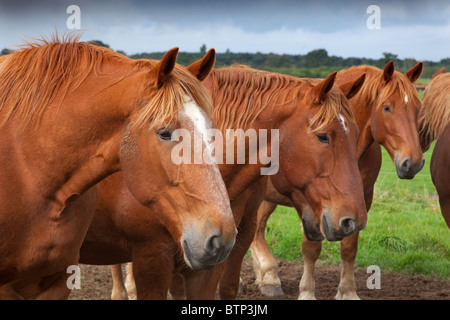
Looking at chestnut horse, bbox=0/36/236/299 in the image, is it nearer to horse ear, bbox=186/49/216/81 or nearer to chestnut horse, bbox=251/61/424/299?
horse ear, bbox=186/49/216/81

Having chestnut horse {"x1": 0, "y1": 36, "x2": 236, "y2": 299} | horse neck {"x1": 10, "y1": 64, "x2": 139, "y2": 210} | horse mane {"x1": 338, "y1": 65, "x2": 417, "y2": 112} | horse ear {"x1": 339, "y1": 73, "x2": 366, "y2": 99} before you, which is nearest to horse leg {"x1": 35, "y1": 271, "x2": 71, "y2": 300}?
chestnut horse {"x1": 0, "y1": 36, "x2": 236, "y2": 299}

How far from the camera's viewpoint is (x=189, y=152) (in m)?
2.72

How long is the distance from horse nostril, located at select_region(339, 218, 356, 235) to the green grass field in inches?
133

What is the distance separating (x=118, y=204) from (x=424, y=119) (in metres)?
3.85

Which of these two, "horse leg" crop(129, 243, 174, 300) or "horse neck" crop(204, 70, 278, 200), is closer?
"horse leg" crop(129, 243, 174, 300)

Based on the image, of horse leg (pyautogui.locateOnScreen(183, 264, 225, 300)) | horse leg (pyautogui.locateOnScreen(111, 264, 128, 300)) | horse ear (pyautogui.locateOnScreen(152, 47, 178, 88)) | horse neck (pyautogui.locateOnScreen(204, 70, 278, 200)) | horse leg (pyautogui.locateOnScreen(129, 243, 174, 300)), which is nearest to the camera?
horse ear (pyautogui.locateOnScreen(152, 47, 178, 88))

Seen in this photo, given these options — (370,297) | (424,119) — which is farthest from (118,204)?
(424,119)

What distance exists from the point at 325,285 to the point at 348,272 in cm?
53

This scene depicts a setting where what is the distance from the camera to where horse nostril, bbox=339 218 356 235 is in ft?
12.6

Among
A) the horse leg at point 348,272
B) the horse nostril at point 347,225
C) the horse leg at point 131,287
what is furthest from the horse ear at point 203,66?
the horse leg at point 348,272

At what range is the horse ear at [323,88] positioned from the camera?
383 cm

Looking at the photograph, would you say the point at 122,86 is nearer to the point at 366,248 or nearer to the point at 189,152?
the point at 189,152

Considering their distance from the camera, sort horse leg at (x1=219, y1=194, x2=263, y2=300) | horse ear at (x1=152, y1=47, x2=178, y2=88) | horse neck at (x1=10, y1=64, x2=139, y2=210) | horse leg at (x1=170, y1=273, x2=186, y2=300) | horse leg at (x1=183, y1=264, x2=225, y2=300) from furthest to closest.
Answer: horse leg at (x1=170, y1=273, x2=186, y2=300) → horse leg at (x1=219, y1=194, x2=263, y2=300) → horse leg at (x1=183, y1=264, x2=225, y2=300) → horse neck at (x1=10, y1=64, x2=139, y2=210) → horse ear at (x1=152, y1=47, x2=178, y2=88)

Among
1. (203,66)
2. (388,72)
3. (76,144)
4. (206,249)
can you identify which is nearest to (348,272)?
(388,72)
